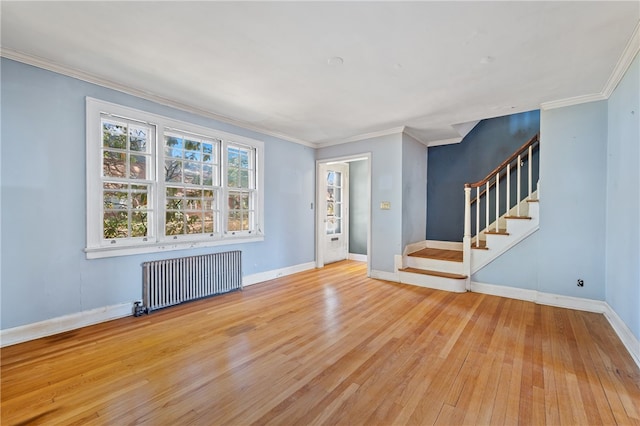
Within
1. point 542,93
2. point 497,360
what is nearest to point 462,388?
point 497,360

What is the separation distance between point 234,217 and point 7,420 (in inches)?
125

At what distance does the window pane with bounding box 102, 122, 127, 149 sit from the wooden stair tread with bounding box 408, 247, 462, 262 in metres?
4.75

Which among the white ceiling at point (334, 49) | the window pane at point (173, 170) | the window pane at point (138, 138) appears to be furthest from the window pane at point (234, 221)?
the white ceiling at point (334, 49)

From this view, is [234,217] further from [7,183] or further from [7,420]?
[7,420]

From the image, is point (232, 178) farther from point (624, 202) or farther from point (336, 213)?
point (624, 202)

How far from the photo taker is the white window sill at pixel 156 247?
308 centimetres

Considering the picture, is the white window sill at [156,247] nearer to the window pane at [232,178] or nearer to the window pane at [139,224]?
the window pane at [139,224]

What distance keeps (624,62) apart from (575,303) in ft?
9.09

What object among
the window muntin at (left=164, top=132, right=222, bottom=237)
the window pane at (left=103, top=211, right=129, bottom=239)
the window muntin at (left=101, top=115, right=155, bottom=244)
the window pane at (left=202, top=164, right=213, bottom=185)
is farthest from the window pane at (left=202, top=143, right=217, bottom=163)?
the window pane at (left=103, top=211, right=129, bottom=239)

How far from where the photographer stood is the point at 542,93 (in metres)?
3.34

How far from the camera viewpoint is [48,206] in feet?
9.17

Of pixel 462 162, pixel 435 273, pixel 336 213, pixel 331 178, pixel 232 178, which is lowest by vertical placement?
pixel 435 273

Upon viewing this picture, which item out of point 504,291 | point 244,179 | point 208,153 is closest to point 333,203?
point 244,179

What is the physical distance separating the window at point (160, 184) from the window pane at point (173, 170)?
0.04 ft
